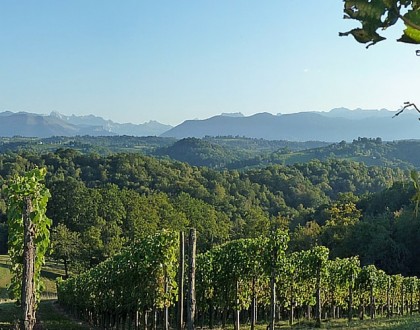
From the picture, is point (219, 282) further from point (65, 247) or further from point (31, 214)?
point (65, 247)

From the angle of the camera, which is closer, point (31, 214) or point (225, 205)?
point (31, 214)

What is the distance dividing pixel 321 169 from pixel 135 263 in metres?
132

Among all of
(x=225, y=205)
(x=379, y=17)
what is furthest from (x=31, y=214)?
(x=225, y=205)

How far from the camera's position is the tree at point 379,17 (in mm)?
1955

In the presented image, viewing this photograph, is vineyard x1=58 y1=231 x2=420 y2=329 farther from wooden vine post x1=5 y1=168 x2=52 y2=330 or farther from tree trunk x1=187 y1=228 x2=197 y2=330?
wooden vine post x1=5 y1=168 x2=52 y2=330

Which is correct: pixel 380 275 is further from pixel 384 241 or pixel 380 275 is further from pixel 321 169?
pixel 321 169

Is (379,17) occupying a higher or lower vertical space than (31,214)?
higher

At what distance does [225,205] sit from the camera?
107625 millimetres

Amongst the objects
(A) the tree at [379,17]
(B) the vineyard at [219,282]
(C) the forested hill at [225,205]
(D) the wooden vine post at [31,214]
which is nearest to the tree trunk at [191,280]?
(B) the vineyard at [219,282]

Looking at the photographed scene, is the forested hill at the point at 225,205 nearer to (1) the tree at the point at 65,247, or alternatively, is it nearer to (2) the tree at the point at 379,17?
(1) the tree at the point at 65,247

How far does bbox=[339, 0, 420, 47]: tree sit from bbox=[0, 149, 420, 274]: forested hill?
162ft

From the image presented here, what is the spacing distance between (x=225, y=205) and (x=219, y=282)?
273 ft

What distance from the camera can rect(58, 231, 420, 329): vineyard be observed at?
1845 centimetres

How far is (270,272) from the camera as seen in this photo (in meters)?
21.5
